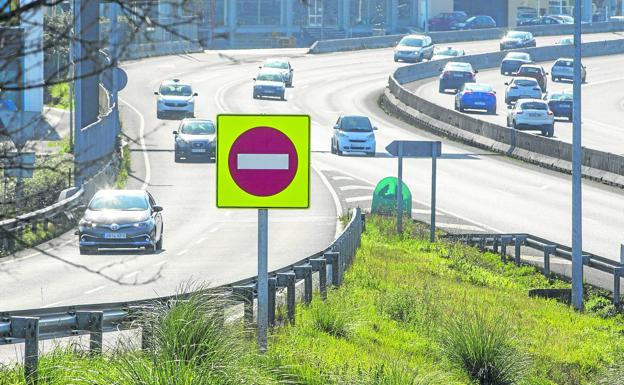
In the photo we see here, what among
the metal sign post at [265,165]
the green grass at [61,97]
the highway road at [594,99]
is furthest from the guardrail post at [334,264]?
the highway road at [594,99]

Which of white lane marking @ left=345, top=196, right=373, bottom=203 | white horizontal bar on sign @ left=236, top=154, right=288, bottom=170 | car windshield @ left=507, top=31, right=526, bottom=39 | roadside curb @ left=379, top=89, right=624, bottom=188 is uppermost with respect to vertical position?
car windshield @ left=507, top=31, right=526, bottom=39

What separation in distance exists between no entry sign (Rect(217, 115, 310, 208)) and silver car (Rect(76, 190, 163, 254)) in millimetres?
17566

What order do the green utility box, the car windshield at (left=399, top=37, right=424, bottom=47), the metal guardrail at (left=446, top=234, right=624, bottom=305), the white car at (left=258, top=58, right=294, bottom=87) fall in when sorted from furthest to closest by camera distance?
the car windshield at (left=399, top=37, right=424, bottom=47)
the white car at (left=258, top=58, right=294, bottom=87)
the green utility box
the metal guardrail at (left=446, top=234, right=624, bottom=305)

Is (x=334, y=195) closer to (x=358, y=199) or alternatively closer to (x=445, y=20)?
(x=358, y=199)

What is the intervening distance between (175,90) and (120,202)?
106 feet

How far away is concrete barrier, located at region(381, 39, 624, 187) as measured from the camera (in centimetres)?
4428

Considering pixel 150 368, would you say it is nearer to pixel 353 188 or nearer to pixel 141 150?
pixel 353 188

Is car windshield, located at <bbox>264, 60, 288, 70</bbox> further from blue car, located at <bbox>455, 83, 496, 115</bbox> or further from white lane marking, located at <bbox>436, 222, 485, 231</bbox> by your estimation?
white lane marking, located at <bbox>436, 222, 485, 231</bbox>

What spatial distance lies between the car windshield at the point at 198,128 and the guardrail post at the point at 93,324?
36.6 metres

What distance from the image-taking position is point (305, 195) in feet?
35.8

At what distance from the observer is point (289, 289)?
49.5 feet

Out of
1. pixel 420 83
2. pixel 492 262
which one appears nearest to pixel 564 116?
pixel 420 83

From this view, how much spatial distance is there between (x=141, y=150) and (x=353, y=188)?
1208cm

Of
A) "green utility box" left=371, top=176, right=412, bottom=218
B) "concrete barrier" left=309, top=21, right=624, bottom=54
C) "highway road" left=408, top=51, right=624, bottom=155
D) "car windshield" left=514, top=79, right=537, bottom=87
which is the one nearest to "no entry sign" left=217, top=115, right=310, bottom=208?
"green utility box" left=371, top=176, right=412, bottom=218
